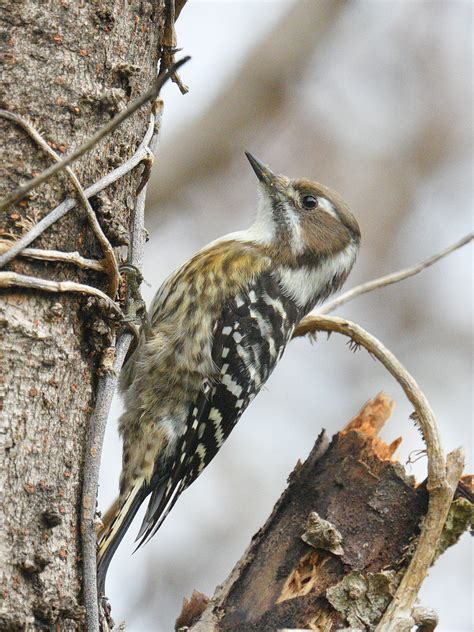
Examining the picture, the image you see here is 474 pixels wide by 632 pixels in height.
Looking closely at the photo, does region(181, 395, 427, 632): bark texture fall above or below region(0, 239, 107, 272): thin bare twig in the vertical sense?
below

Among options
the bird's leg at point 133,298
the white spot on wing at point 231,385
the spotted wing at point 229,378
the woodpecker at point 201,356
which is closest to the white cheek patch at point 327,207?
the woodpecker at point 201,356

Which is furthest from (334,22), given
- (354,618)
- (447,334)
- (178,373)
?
(354,618)

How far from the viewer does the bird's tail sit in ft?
8.74

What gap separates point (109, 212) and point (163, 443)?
1.35 meters

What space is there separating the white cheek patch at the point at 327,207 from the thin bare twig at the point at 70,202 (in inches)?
66.9

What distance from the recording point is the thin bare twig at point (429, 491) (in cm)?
261

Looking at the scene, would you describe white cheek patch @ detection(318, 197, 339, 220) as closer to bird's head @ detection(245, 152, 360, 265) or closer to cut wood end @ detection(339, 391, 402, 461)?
bird's head @ detection(245, 152, 360, 265)

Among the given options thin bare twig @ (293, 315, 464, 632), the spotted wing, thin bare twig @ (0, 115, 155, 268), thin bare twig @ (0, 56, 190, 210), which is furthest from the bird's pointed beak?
thin bare twig @ (0, 56, 190, 210)

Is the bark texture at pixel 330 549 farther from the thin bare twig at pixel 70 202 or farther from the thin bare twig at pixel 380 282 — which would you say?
the thin bare twig at pixel 70 202

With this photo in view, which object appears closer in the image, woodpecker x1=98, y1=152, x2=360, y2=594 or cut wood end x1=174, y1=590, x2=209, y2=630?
cut wood end x1=174, y1=590, x2=209, y2=630

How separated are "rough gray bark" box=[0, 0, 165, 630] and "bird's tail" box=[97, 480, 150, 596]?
398 mm

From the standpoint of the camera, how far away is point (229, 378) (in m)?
3.63

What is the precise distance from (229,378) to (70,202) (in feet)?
4.86

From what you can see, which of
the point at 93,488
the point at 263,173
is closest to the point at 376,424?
the point at 93,488
